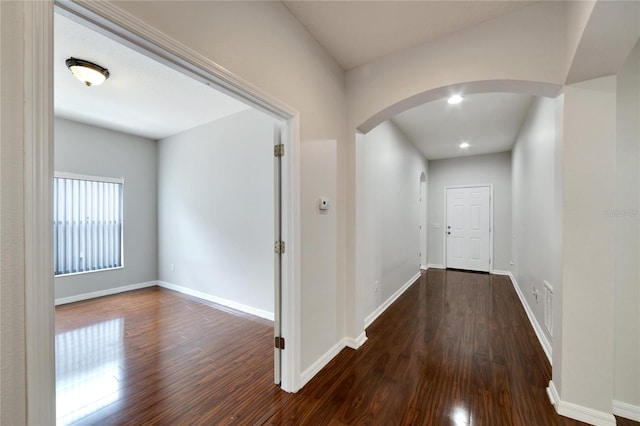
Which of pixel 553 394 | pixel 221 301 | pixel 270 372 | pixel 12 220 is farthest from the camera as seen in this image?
pixel 221 301

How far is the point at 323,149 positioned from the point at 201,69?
1.15 m

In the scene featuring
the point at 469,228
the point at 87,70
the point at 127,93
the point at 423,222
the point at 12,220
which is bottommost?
the point at 469,228

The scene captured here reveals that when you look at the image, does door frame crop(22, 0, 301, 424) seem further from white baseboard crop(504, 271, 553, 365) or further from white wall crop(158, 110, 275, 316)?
white baseboard crop(504, 271, 553, 365)

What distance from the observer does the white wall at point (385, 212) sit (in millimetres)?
2719

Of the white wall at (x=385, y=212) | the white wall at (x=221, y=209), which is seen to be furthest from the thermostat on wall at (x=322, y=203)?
the white wall at (x=221, y=209)

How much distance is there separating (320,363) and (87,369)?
6.74 ft

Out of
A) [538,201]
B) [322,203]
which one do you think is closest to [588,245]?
[538,201]

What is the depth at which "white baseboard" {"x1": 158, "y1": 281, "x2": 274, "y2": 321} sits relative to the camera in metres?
3.39

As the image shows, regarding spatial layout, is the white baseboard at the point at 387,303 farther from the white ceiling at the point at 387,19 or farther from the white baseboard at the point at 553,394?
the white ceiling at the point at 387,19

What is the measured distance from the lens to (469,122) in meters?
3.92

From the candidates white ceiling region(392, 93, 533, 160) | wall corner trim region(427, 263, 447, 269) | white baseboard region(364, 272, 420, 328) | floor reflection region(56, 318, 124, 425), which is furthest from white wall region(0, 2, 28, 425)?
wall corner trim region(427, 263, 447, 269)

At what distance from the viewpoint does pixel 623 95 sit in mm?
1697

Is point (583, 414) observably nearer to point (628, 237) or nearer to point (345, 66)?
point (628, 237)

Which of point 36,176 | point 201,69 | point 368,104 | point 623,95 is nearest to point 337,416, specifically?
point 36,176
